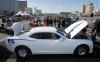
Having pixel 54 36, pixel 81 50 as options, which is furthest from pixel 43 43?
pixel 81 50

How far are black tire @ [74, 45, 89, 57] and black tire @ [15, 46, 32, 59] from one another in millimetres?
2177

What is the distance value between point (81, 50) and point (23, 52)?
2696 mm

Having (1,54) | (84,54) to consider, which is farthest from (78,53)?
(1,54)

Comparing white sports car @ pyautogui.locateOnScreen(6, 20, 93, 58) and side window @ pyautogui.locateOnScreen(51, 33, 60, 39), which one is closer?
white sports car @ pyautogui.locateOnScreen(6, 20, 93, 58)

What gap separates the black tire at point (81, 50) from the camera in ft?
31.3

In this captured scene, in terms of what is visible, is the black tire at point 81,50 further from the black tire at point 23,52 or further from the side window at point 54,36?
the black tire at point 23,52

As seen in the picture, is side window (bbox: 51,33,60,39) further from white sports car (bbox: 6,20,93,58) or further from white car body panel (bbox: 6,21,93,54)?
white car body panel (bbox: 6,21,93,54)

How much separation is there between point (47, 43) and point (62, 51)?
0.79 meters

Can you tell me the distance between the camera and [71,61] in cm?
906

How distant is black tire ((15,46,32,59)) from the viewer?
9359 millimetres

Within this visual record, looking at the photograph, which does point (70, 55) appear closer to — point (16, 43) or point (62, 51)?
point (62, 51)

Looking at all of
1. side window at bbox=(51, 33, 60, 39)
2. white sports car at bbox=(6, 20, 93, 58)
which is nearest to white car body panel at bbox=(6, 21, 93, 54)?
white sports car at bbox=(6, 20, 93, 58)

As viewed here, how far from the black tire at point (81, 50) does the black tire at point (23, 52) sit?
2.18 m

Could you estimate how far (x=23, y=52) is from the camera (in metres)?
9.43
